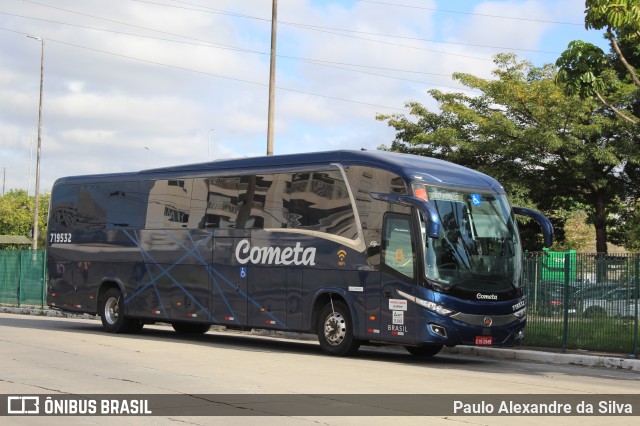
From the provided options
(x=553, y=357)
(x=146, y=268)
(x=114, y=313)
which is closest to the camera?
(x=553, y=357)

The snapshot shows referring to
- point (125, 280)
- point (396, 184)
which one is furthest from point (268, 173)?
point (125, 280)

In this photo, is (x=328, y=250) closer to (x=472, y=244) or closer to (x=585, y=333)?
(x=472, y=244)

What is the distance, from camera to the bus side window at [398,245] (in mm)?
16391

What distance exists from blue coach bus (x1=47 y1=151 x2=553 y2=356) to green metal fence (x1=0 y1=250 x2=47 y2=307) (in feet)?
48.2

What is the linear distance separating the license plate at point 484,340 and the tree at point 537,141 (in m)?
16.6

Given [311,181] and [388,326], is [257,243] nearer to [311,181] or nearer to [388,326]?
[311,181]

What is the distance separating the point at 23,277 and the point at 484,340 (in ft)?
85.7

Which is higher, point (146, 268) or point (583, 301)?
point (146, 268)

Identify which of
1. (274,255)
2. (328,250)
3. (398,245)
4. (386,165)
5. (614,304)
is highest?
(386,165)

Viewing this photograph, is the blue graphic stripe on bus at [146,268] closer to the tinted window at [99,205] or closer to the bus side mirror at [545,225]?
the tinted window at [99,205]

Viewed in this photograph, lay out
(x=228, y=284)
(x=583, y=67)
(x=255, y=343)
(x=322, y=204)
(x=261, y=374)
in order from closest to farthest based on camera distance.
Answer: (x=261, y=374), (x=583, y=67), (x=322, y=204), (x=228, y=284), (x=255, y=343)

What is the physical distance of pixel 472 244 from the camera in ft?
54.6

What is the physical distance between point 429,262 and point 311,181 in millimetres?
3197

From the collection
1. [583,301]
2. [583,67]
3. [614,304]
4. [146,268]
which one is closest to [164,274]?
[146,268]
